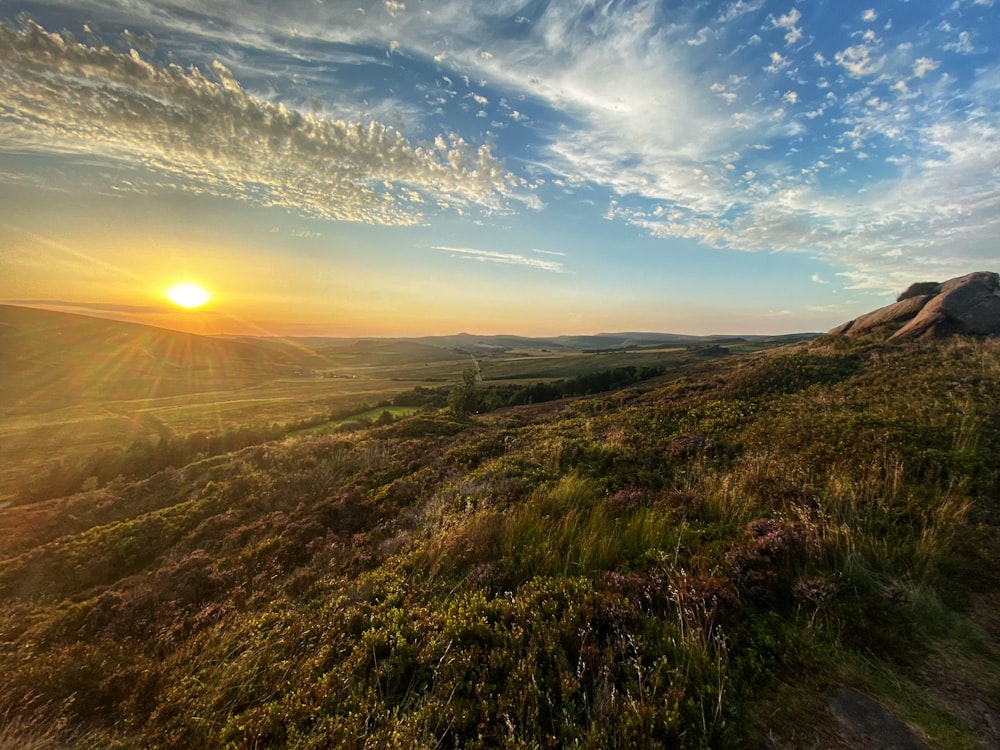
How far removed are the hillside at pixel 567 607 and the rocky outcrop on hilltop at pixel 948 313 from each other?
80.6 ft

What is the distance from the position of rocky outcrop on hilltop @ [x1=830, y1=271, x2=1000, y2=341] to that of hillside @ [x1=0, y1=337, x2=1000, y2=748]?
80.6 ft

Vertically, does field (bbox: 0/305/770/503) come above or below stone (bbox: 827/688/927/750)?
below

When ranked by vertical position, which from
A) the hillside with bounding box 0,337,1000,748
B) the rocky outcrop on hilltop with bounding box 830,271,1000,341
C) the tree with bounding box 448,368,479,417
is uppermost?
the rocky outcrop on hilltop with bounding box 830,271,1000,341

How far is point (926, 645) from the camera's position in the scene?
16.0 feet

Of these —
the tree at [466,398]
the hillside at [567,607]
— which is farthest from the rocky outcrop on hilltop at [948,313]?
the tree at [466,398]

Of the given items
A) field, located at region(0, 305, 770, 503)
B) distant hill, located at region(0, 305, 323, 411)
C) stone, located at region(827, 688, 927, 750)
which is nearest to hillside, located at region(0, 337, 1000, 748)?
stone, located at region(827, 688, 927, 750)

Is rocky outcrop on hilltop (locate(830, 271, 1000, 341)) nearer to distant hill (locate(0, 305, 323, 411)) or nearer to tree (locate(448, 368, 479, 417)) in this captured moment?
tree (locate(448, 368, 479, 417))

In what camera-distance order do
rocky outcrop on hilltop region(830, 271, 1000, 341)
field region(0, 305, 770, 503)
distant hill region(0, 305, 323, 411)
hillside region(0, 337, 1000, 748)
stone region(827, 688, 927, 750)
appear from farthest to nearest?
distant hill region(0, 305, 323, 411)
field region(0, 305, 770, 503)
rocky outcrop on hilltop region(830, 271, 1000, 341)
hillside region(0, 337, 1000, 748)
stone region(827, 688, 927, 750)

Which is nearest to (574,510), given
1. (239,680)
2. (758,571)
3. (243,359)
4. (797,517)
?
(758,571)

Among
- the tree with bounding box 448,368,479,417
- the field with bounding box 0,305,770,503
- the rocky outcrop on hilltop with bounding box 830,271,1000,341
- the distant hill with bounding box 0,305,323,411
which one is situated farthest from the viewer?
the distant hill with bounding box 0,305,323,411

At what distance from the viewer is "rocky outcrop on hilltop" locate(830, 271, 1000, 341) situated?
3091 centimetres

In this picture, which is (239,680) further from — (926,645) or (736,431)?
(736,431)

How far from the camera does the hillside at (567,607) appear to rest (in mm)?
4184

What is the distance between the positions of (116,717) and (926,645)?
10.0 meters
